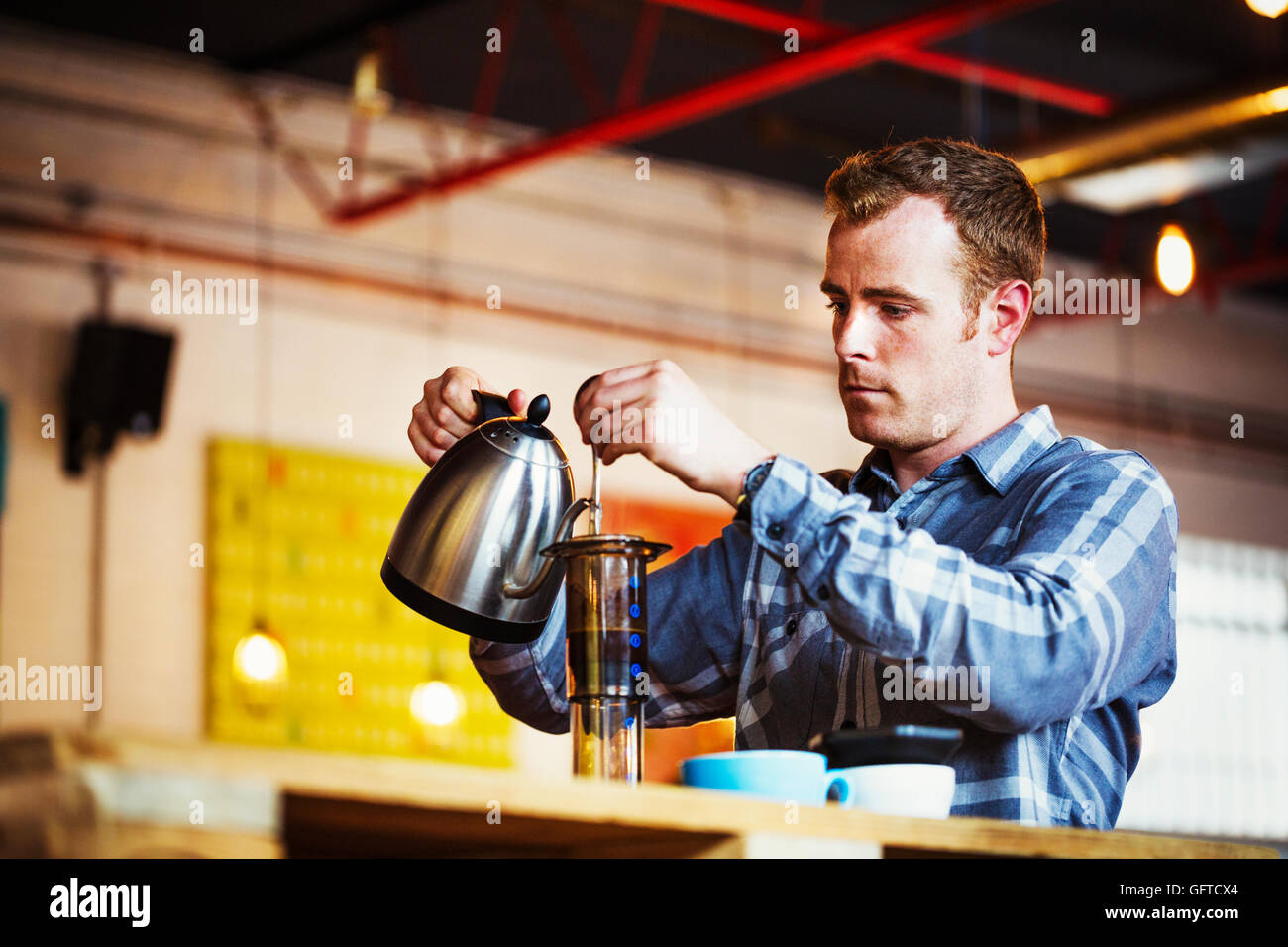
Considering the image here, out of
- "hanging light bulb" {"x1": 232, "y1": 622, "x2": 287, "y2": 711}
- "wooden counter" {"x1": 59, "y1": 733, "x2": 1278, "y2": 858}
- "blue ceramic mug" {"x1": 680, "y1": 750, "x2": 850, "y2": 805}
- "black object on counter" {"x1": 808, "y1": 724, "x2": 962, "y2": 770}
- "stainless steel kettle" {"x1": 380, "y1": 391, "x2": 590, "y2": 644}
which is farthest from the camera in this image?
"hanging light bulb" {"x1": 232, "y1": 622, "x2": 287, "y2": 711}

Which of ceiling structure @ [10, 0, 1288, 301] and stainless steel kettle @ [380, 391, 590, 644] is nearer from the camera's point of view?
stainless steel kettle @ [380, 391, 590, 644]

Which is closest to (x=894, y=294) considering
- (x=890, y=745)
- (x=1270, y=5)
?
(x=890, y=745)

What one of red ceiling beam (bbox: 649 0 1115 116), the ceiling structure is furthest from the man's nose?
red ceiling beam (bbox: 649 0 1115 116)

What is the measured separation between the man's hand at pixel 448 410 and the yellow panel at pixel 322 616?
210 inches

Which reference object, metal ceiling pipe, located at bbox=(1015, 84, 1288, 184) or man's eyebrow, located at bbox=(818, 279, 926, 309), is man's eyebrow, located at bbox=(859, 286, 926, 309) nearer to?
man's eyebrow, located at bbox=(818, 279, 926, 309)

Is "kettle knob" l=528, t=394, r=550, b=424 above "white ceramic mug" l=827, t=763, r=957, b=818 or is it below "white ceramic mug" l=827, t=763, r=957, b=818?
above

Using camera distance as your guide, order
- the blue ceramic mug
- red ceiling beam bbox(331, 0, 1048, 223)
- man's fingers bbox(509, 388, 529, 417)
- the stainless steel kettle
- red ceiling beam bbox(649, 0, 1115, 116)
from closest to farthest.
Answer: the blue ceramic mug < the stainless steel kettle < man's fingers bbox(509, 388, 529, 417) < red ceiling beam bbox(331, 0, 1048, 223) < red ceiling beam bbox(649, 0, 1115, 116)

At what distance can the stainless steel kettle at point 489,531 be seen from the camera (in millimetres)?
1694

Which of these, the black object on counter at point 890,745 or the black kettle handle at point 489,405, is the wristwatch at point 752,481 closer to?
the black object on counter at point 890,745

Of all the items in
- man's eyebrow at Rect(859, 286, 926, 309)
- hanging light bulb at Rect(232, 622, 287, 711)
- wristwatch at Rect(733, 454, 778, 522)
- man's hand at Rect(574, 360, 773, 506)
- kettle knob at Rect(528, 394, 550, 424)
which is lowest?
hanging light bulb at Rect(232, 622, 287, 711)

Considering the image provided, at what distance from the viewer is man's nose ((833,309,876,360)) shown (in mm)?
1856

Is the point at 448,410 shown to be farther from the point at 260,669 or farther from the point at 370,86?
the point at 260,669

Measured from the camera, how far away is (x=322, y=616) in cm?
732

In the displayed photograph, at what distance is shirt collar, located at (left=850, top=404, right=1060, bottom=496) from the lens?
1909 mm
